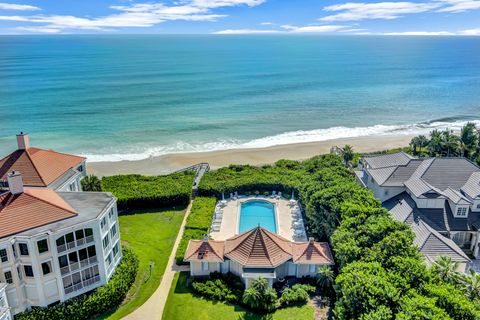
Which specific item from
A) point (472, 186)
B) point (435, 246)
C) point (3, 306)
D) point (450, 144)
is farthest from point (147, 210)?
point (450, 144)

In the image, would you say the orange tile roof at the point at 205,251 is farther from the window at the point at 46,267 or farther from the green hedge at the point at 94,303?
the window at the point at 46,267

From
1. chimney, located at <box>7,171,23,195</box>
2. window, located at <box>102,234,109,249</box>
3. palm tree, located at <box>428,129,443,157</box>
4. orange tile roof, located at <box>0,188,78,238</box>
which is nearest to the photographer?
orange tile roof, located at <box>0,188,78,238</box>

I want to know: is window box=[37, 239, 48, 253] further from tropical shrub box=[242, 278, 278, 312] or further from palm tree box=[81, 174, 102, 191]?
palm tree box=[81, 174, 102, 191]

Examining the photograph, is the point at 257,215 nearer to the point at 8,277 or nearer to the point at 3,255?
the point at 8,277

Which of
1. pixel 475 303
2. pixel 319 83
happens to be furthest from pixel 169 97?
pixel 475 303

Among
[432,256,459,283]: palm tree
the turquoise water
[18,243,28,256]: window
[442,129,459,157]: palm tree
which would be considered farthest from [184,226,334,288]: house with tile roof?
[442,129,459,157]: palm tree

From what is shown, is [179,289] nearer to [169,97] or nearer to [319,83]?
[169,97]
